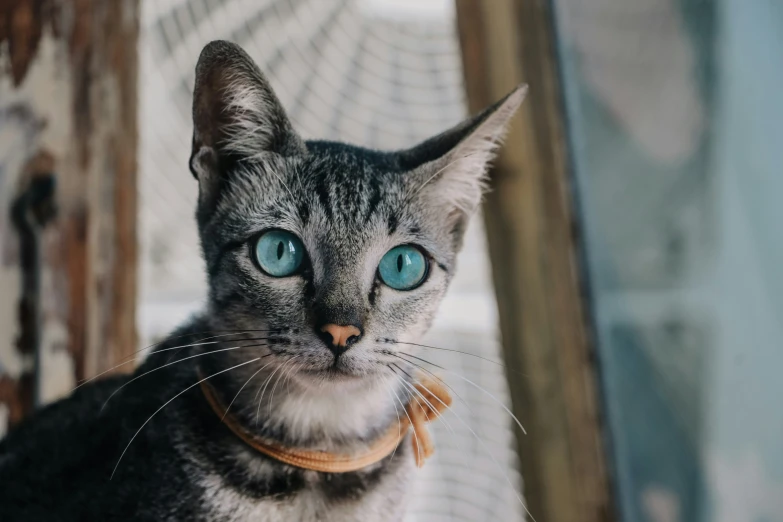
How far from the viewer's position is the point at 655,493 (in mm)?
1037

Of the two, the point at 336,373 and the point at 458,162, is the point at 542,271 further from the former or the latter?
the point at 336,373

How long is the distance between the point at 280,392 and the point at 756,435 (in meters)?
0.73

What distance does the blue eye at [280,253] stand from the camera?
614 mm

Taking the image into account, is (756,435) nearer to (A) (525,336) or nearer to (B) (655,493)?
(B) (655,493)

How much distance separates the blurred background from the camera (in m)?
0.97

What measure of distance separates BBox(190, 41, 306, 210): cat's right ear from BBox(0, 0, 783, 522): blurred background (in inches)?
12.1

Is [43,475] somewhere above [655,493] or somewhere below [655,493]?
above

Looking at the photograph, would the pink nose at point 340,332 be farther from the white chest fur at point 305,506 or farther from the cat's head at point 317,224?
the white chest fur at point 305,506

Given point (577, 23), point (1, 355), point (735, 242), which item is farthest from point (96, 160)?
point (735, 242)

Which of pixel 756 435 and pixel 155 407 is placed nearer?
pixel 155 407

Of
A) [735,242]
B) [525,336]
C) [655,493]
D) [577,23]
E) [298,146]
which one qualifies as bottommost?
[655,493]

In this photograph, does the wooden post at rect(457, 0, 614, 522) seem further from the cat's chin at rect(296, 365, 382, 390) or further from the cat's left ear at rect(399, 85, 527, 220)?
the cat's chin at rect(296, 365, 382, 390)

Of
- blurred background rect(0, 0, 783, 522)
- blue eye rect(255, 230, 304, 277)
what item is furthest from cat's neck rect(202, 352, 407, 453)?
blurred background rect(0, 0, 783, 522)

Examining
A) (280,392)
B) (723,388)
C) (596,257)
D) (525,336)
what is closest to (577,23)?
(596,257)
